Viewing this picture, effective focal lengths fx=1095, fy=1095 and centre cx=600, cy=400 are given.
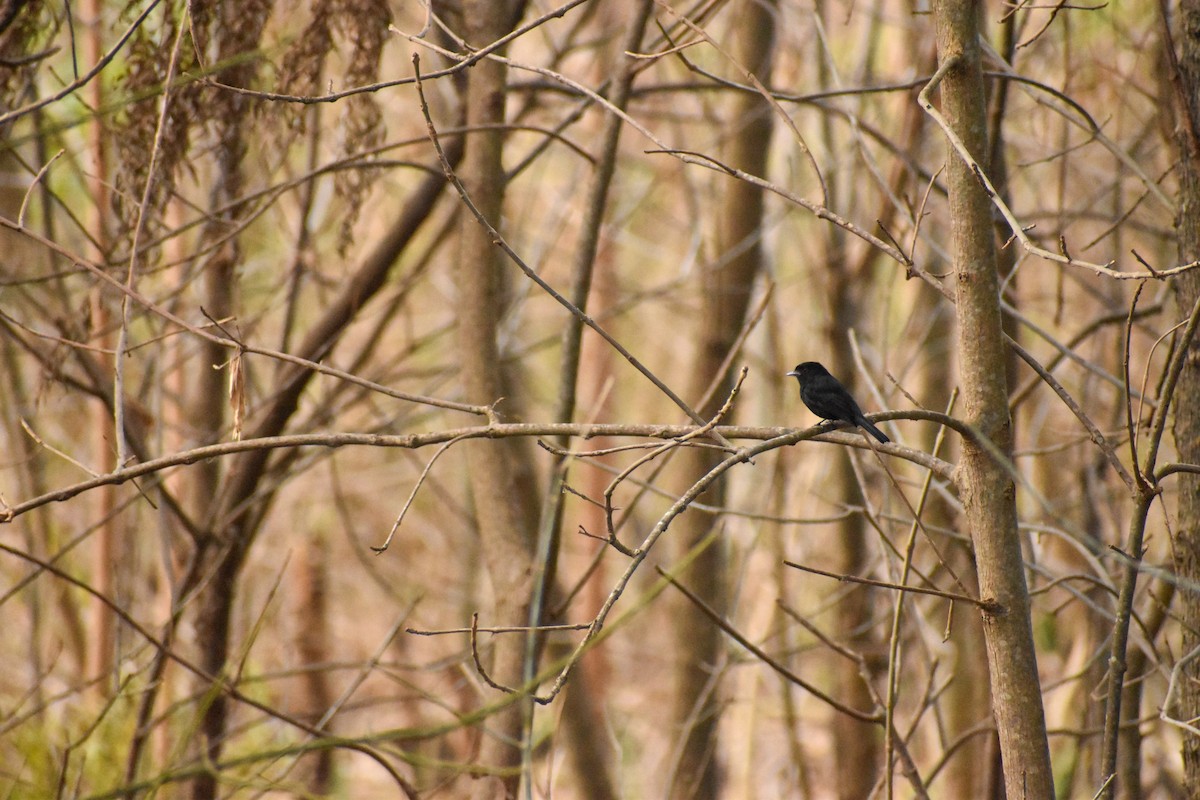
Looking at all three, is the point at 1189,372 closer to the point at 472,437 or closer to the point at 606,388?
the point at 606,388

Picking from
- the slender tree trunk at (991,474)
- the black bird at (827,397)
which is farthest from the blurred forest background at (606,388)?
the black bird at (827,397)

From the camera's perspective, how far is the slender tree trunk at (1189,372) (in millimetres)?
2754

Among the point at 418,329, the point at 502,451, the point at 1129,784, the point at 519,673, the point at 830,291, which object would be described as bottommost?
the point at 1129,784

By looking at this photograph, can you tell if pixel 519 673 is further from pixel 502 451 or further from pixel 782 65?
pixel 782 65

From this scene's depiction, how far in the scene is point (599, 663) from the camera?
11.2 m

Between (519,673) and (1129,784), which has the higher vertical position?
(519,673)

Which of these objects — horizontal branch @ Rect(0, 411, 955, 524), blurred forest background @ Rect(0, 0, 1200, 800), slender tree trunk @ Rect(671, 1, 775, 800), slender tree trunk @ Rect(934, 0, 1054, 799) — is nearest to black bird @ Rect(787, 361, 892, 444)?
blurred forest background @ Rect(0, 0, 1200, 800)

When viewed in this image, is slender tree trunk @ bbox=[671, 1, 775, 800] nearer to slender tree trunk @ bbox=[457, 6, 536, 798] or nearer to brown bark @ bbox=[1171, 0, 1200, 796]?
slender tree trunk @ bbox=[457, 6, 536, 798]

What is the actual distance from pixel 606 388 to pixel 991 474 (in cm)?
120

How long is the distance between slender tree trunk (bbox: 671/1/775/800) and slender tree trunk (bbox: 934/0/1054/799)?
10.0 feet

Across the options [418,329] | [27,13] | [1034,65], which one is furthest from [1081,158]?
[418,329]

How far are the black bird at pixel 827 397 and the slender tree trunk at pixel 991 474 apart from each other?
0.96 meters

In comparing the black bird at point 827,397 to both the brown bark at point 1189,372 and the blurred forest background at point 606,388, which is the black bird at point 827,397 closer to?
the blurred forest background at point 606,388

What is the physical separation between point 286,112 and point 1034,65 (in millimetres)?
5563
